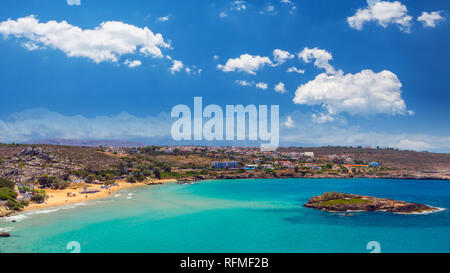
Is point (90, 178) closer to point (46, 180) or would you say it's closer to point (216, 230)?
point (46, 180)

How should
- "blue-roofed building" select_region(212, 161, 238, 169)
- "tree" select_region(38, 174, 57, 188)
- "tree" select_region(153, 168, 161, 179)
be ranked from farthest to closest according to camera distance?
1. "blue-roofed building" select_region(212, 161, 238, 169)
2. "tree" select_region(153, 168, 161, 179)
3. "tree" select_region(38, 174, 57, 188)

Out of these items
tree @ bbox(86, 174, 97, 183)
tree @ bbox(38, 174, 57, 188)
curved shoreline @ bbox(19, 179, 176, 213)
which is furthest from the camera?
tree @ bbox(86, 174, 97, 183)

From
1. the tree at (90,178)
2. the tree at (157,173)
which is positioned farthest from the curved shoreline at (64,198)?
the tree at (157,173)

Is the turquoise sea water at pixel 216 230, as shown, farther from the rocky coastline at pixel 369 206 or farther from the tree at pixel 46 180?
the tree at pixel 46 180

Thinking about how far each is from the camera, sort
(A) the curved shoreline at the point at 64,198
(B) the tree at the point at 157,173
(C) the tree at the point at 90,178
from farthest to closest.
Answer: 1. (B) the tree at the point at 157,173
2. (C) the tree at the point at 90,178
3. (A) the curved shoreline at the point at 64,198

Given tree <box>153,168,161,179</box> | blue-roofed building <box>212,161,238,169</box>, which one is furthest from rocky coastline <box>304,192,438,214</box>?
blue-roofed building <box>212,161,238,169</box>

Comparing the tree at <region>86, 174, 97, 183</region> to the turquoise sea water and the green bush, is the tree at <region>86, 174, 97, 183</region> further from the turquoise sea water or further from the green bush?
the turquoise sea water

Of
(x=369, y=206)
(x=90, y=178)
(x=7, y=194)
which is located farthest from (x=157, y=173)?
(x=369, y=206)

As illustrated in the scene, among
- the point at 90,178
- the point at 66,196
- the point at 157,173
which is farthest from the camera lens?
the point at 157,173

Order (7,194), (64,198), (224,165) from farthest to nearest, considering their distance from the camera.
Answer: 1. (224,165)
2. (64,198)
3. (7,194)

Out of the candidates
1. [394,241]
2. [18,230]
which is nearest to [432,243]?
[394,241]

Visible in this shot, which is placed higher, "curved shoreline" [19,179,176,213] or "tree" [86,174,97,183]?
"tree" [86,174,97,183]

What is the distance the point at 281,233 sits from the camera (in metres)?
26.8
